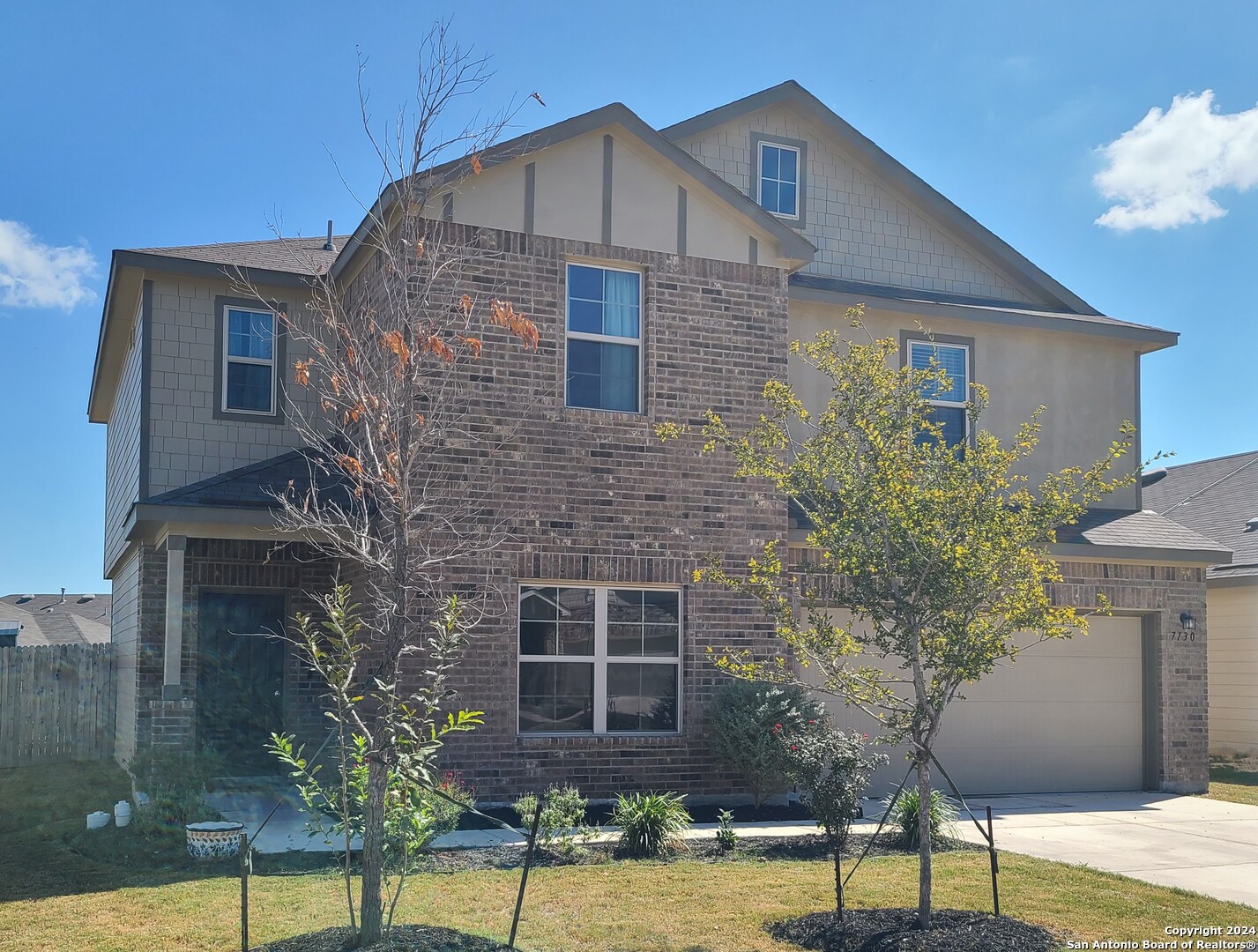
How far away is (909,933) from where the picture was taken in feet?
24.5

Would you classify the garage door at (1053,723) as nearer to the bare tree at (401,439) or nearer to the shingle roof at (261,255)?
the bare tree at (401,439)

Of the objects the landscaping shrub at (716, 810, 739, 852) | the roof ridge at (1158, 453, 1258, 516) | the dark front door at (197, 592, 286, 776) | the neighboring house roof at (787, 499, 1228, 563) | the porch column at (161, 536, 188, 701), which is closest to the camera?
the landscaping shrub at (716, 810, 739, 852)

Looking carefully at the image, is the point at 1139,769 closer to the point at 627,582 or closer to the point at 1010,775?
the point at 1010,775

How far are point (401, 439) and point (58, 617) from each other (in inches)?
1066

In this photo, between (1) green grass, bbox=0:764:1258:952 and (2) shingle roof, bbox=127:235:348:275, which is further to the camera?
(2) shingle roof, bbox=127:235:348:275

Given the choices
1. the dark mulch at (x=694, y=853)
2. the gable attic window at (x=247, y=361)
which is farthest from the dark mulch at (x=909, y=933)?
the gable attic window at (x=247, y=361)

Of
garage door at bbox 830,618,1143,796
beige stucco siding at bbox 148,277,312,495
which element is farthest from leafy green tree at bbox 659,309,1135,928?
beige stucco siding at bbox 148,277,312,495

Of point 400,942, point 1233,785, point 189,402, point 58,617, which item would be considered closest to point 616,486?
point 189,402

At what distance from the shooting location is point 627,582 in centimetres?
1233

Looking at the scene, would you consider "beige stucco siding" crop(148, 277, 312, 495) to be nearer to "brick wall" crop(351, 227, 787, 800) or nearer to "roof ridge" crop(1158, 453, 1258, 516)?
"brick wall" crop(351, 227, 787, 800)

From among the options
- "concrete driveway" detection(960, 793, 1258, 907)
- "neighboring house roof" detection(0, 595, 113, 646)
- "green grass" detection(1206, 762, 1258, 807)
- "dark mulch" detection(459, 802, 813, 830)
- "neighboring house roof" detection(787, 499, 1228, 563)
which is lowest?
"green grass" detection(1206, 762, 1258, 807)

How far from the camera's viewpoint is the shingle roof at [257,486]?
11656mm

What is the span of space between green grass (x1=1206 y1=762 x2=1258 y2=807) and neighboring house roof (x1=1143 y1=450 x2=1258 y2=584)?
9.41 feet

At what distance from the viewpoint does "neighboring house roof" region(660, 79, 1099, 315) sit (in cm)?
1606
